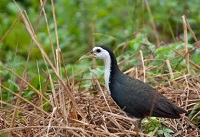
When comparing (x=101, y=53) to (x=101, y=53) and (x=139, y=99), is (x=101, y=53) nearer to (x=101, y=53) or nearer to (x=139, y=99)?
(x=101, y=53)

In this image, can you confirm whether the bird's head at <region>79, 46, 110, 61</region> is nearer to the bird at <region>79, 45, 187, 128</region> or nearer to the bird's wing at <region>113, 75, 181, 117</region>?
the bird at <region>79, 45, 187, 128</region>

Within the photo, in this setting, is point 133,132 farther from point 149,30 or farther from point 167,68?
point 149,30

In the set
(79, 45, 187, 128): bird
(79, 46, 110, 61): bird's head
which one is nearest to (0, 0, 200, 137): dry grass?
(79, 45, 187, 128): bird

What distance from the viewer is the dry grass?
485 cm

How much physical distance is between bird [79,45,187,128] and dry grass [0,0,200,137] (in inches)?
4.8

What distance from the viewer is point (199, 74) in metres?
5.98

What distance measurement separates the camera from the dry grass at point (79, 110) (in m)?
4.85

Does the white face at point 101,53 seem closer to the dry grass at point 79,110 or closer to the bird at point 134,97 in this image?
the bird at point 134,97

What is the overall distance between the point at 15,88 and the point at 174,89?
1451mm

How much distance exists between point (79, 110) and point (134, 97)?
46 centimetres

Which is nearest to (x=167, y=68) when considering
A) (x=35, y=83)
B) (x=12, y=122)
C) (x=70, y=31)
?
(x=35, y=83)

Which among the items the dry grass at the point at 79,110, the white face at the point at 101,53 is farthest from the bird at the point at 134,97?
the dry grass at the point at 79,110

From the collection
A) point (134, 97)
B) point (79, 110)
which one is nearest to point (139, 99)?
point (134, 97)

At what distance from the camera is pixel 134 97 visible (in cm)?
525
